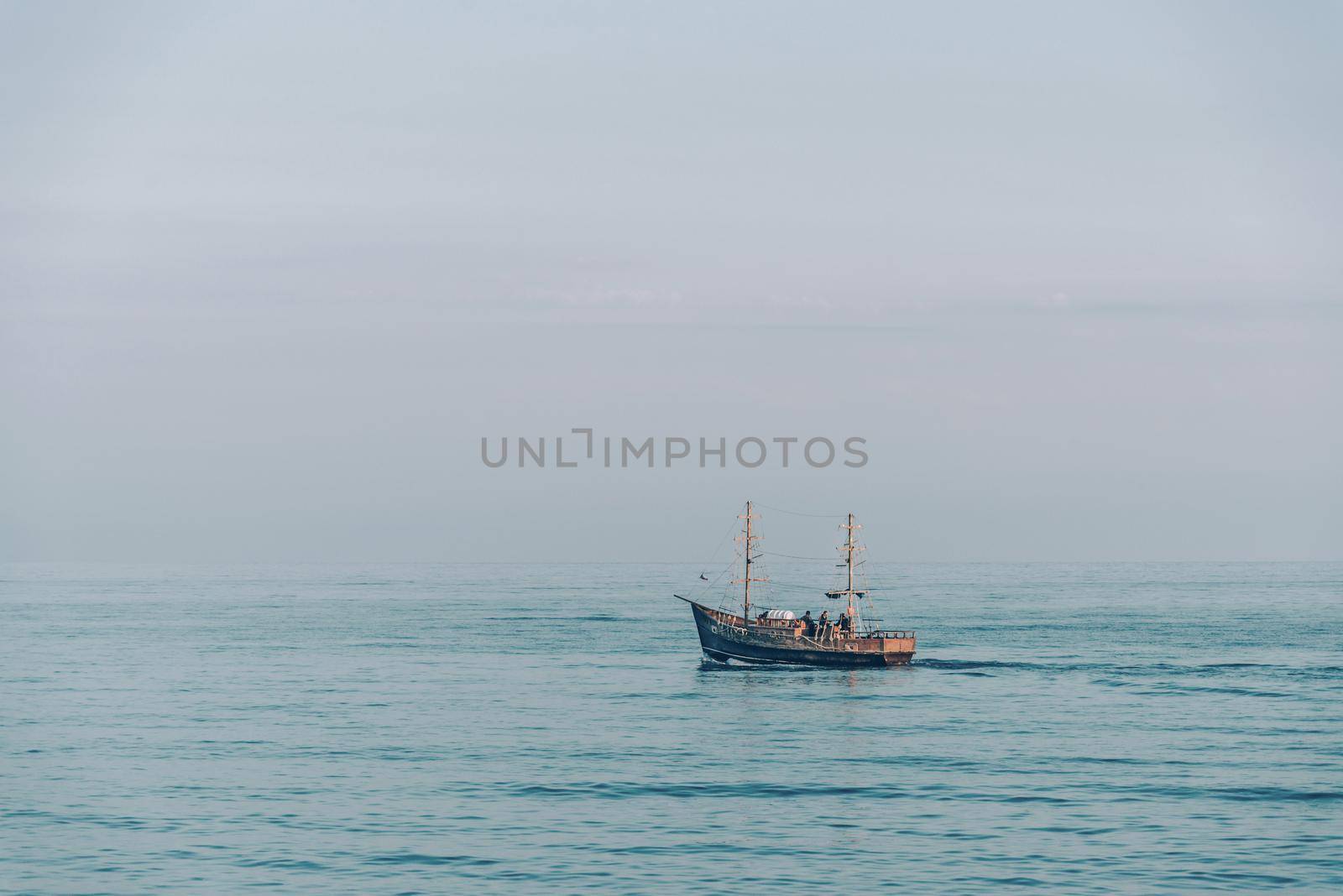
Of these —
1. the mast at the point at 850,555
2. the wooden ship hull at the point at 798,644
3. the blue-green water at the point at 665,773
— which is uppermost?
the mast at the point at 850,555

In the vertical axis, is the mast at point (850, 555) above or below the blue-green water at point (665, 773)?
above

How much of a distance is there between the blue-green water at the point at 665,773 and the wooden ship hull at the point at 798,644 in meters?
2.33

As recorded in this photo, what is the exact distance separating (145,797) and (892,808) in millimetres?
31063

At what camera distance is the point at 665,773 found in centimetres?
6406

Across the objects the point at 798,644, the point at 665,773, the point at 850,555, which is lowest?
the point at 665,773

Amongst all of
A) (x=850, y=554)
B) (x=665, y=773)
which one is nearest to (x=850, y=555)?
(x=850, y=554)

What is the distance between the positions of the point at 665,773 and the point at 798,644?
154ft

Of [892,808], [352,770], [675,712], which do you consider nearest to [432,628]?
[675,712]

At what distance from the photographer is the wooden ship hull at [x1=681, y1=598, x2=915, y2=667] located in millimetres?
109375

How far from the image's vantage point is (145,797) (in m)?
58.8

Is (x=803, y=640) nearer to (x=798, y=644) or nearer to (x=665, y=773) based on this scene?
(x=798, y=644)

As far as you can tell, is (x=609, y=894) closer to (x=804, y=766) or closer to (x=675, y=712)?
(x=804, y=766)

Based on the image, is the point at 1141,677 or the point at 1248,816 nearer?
the point at 1248,816

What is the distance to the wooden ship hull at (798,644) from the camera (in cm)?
10938
